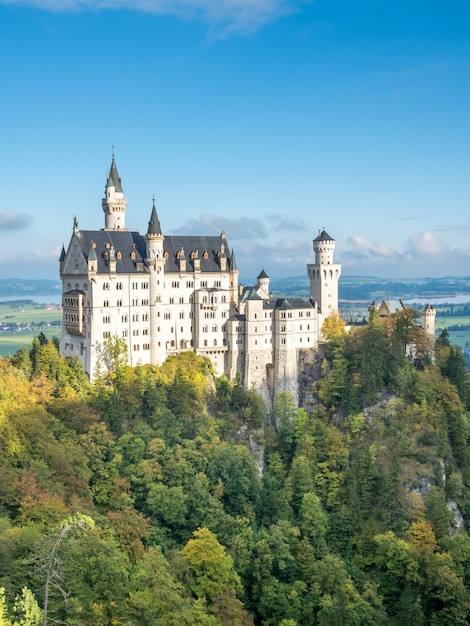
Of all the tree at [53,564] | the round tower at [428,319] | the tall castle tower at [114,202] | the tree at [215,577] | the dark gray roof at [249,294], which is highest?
the tall castle tower at [114,202]

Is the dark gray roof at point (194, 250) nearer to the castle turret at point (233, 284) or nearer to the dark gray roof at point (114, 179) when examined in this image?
the castle turret at point (233, 284)

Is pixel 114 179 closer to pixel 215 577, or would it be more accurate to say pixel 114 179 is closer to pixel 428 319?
pixel 428 319

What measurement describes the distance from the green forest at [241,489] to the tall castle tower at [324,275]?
338cm

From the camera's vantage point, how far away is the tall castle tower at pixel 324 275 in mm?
106625

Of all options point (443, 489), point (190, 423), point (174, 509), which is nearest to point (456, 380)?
point (443, 489)

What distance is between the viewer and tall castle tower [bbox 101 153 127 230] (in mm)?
101312

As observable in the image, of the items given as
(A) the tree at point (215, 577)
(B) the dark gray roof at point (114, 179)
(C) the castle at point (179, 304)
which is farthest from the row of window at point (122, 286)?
(A) the tree at point (215, 577)

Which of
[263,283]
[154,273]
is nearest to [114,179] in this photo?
[154,273]

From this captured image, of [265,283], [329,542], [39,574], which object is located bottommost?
[329,542]

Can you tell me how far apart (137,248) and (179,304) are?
26.2ft

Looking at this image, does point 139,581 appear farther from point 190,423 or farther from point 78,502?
point 190,423

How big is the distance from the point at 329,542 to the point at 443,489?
13.8 meters

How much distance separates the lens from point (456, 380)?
102250 mm

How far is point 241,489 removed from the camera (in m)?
86.1
